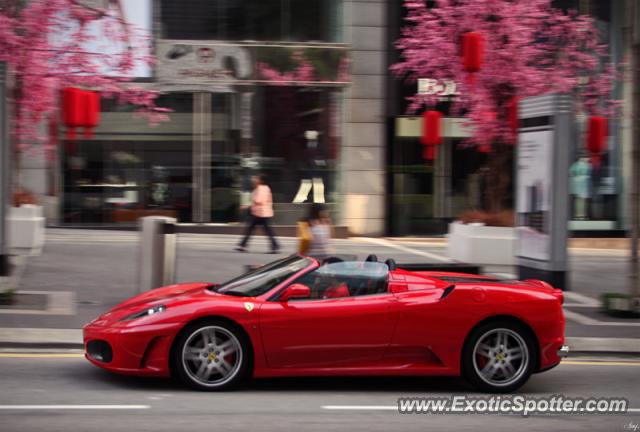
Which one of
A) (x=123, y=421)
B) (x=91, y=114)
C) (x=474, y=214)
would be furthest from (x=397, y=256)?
(x=123, y=421)

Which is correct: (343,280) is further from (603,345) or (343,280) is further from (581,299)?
(581,299)

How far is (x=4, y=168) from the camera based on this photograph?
40.3 feet

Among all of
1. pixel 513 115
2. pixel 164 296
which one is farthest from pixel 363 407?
pixel 513 115

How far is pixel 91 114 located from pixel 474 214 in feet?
24.9

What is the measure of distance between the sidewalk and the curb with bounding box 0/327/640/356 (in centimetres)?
1

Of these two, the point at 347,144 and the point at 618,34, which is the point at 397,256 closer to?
the point at 347,144

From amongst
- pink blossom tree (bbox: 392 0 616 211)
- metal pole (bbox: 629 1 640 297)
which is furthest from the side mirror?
pink blossom tree (bbox: 392 0 616 211)

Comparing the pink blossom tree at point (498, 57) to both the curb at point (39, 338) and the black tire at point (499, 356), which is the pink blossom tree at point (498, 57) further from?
the curb at point (39, 338)

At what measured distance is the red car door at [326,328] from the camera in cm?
760

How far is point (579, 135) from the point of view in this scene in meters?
23.3

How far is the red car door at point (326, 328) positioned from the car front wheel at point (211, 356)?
235 mm

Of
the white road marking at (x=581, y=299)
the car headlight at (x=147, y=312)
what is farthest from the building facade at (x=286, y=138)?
the car headlight at (x=147, y=312)

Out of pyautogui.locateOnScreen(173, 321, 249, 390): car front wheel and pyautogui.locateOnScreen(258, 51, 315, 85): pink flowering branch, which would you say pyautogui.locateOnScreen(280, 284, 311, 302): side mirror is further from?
pyautogui.locateOnScreen(258, 51, 315, 85): pink flowering branch

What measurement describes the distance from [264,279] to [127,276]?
6.84 m
